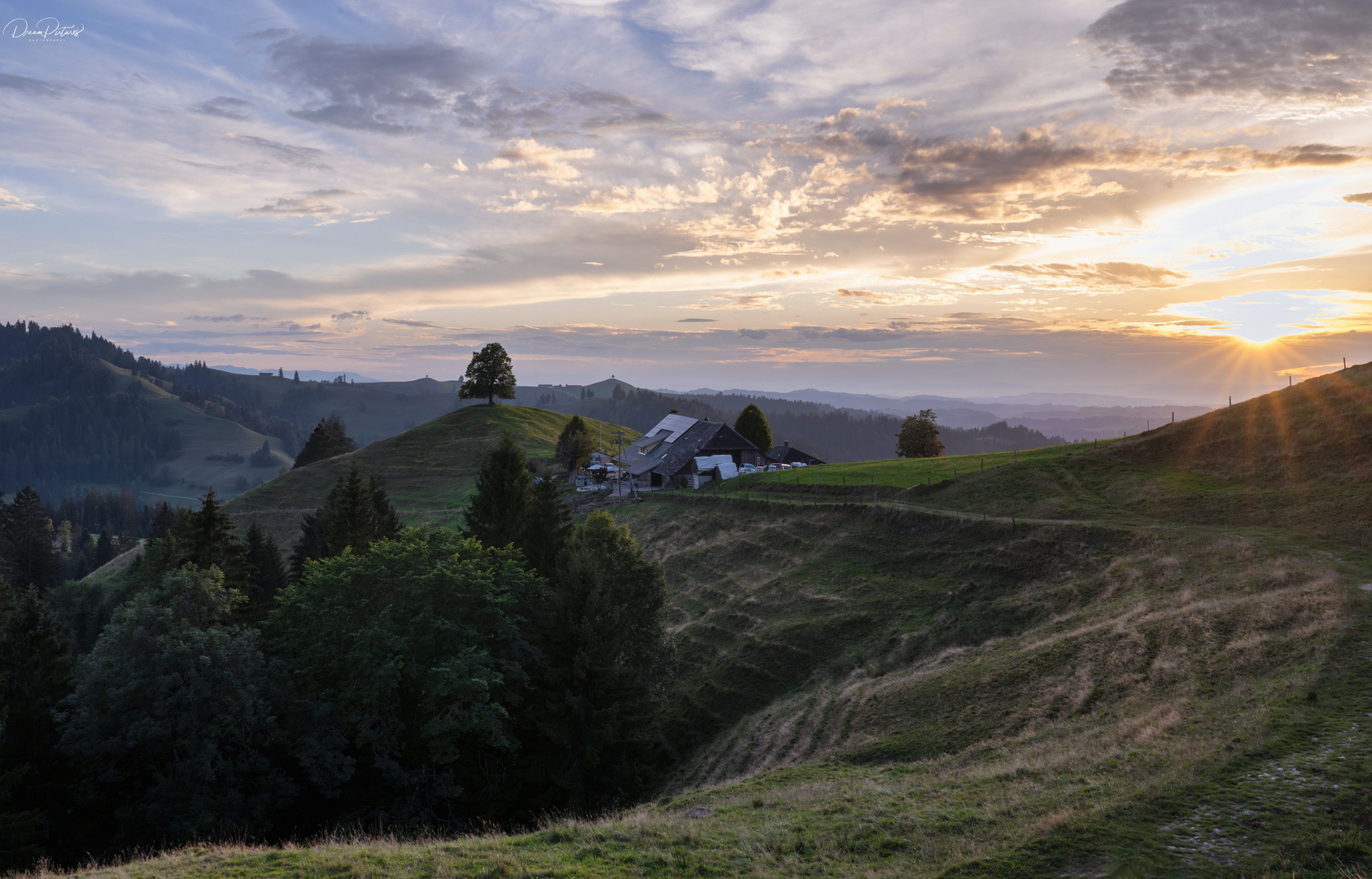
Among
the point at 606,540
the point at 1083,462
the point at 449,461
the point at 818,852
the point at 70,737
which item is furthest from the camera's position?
the point at 449,461

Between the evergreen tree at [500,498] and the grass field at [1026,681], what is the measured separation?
40.2 ft

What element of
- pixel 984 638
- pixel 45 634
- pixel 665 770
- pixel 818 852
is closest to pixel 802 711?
pixel 665 770

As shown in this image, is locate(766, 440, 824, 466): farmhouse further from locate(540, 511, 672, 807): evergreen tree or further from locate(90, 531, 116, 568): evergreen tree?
locate(90, 531, 116, 568): evergreen tree

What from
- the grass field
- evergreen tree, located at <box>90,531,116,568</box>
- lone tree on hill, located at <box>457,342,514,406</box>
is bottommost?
evergreen tree, located at <box>90,531,116,568</box>

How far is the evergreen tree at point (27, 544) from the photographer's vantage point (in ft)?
307

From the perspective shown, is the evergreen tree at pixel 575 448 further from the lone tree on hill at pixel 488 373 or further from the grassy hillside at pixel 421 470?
the lone tree on hill at pixel 488 373

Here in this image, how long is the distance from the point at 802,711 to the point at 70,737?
2799 cm

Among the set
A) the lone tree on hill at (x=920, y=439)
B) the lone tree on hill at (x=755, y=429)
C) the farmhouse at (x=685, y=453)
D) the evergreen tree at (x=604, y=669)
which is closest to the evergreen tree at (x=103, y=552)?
the farmhouse at (x=685, y=453)

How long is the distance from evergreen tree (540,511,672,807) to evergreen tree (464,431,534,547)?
933 cm

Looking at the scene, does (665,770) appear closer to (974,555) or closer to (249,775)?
(249,775)

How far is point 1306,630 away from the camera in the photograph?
20.8 m

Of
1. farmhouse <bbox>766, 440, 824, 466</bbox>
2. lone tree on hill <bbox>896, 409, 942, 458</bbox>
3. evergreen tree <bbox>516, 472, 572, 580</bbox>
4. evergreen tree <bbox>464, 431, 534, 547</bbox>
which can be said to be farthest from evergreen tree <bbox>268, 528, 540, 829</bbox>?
farmhouse <bbox>766, 440, 824, 466</bbox>

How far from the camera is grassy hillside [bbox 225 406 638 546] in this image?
3501 inches

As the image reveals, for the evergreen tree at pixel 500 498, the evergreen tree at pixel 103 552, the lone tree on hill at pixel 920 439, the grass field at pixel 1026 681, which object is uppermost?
the lone tree on hill at pixel 920 439
